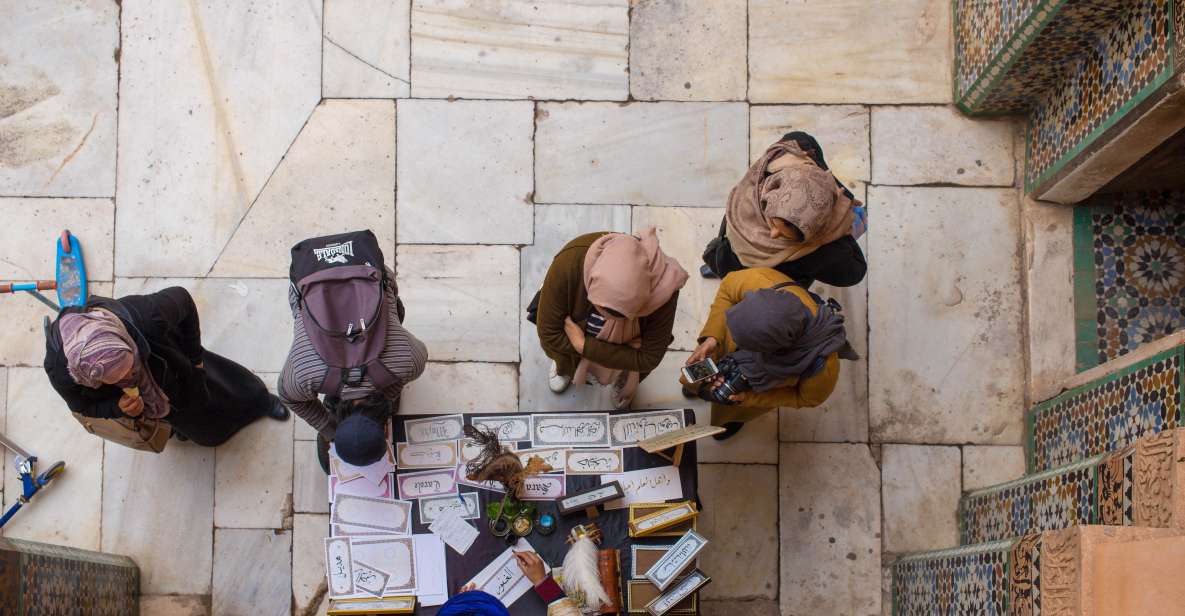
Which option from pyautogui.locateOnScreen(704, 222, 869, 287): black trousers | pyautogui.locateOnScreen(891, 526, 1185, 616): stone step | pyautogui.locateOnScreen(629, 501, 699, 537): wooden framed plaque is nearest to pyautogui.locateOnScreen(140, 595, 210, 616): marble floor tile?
pyautogui.locateOnScreen(629, 501, 699, 537): wooden framed plaque

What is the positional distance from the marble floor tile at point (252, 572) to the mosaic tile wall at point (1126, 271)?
14.2 feet

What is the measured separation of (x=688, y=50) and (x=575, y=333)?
212cm

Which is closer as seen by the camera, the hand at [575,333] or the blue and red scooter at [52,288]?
the hand at [575,333]

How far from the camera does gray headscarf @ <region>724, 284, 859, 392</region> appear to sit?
3160 millimetres

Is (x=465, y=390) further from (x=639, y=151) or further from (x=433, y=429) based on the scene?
(x=639, y=151)

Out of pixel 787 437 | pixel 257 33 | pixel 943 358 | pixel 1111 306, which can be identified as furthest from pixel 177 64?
pixel 1111 306

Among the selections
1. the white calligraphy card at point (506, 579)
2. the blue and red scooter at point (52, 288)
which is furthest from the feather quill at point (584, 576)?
the blue and red scooter at point (52, 288)

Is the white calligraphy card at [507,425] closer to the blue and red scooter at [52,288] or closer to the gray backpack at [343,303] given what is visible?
the gray backpack at [343,303]

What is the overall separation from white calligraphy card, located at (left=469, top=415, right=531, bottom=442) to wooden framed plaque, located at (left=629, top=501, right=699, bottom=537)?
0.59 metres

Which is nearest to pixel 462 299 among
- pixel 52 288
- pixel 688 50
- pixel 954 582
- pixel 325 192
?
pixel 325 192

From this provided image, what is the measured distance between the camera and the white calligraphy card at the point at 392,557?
358 centimetres

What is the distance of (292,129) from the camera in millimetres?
4922

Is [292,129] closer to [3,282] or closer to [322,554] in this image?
[3,282]

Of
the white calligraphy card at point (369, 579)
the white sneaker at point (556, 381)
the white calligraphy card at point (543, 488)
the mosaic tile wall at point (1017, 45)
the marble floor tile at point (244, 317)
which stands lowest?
the white calligraphy card at point (369, 579)
